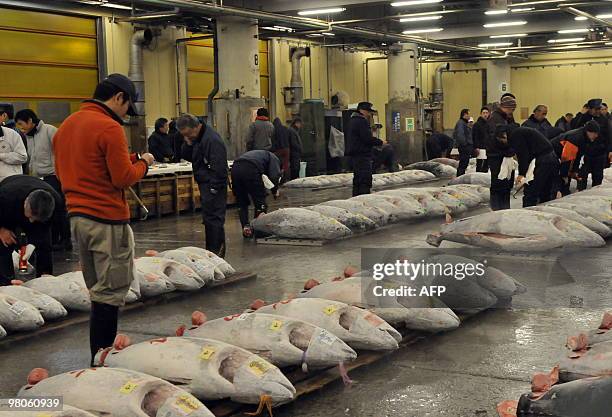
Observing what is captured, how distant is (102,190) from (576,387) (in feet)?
8.62

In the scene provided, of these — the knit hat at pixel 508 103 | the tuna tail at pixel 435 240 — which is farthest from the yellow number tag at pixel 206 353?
the knit hat at pixel 508 103

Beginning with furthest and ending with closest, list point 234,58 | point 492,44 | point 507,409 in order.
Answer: point 492,44 < point 234,58 < point 507,409

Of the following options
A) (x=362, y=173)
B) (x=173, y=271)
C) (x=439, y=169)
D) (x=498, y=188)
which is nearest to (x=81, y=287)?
(x=173, y=271)

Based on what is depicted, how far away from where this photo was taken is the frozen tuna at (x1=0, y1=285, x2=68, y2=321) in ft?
19.5

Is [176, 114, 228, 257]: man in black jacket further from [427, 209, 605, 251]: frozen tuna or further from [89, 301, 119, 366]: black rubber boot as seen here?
[89, 301, 119, 366]: black rubber boot

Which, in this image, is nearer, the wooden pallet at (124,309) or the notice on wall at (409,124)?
the wooden pallet at (124,309)

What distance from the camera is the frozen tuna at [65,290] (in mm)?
6242

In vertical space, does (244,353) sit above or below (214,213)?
below

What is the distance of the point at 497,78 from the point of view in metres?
31.4

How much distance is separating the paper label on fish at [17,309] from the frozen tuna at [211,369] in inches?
71.8

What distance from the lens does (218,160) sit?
8039mm

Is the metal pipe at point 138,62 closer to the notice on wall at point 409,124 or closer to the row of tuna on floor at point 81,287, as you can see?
the notice on wall at point 409,124

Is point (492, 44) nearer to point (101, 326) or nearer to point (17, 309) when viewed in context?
point (17, 309)

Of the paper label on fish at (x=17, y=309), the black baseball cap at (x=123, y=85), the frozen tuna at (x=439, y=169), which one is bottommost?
the frozen tuna at (x=439, y=169)
